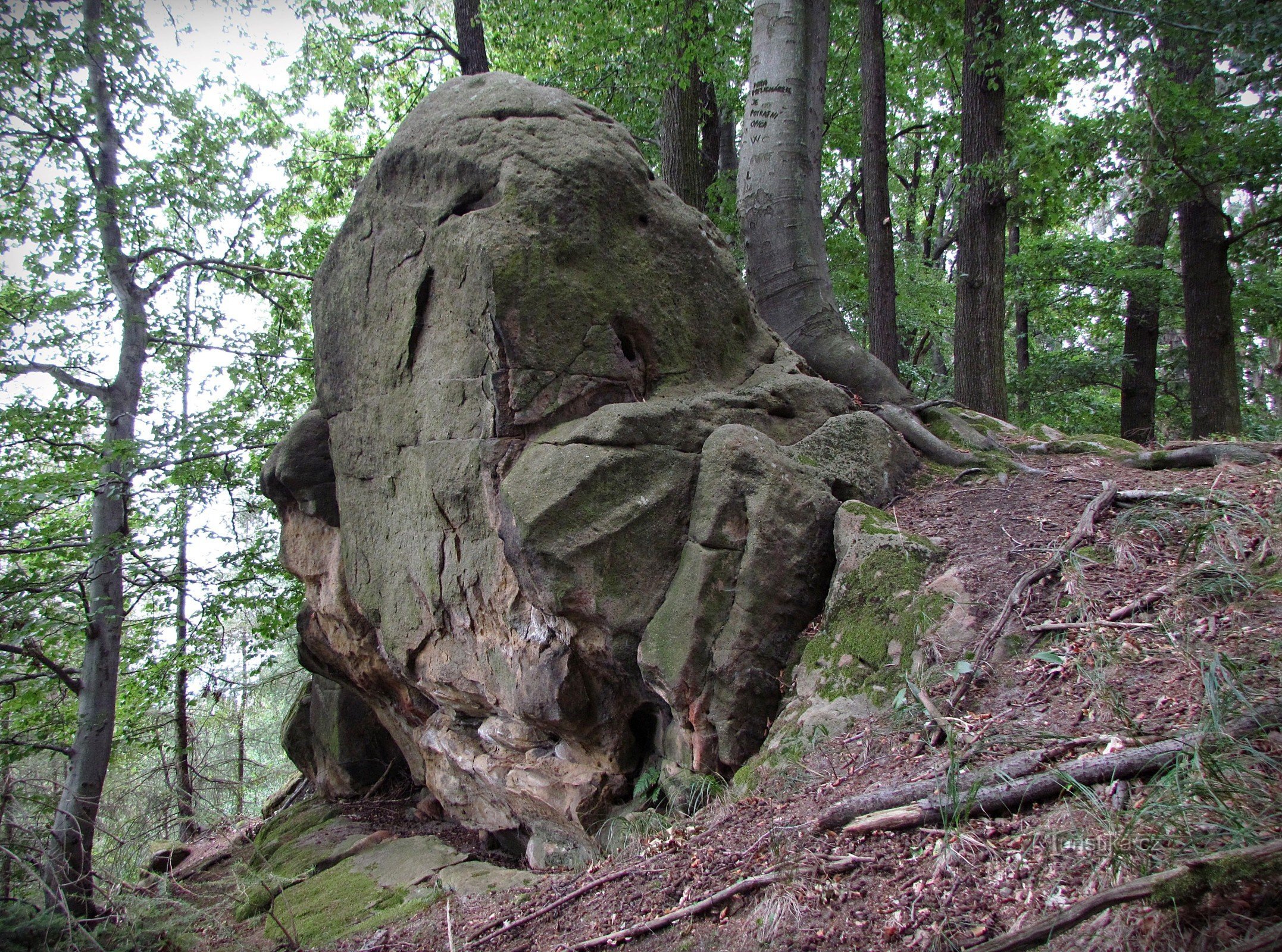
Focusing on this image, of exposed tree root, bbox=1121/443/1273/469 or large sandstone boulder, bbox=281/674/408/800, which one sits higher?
exposed tree root, bbox=1121/443/1273/469

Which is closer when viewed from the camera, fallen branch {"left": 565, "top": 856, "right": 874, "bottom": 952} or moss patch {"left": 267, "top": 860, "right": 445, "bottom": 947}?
fallen branch {"left": 565, "top": 856, "right": 874, "bottom": 952}

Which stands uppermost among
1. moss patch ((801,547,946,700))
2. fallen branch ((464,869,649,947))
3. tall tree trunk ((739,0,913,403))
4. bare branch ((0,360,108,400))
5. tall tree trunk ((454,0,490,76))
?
tall tree trunk ((454,0,490,76))

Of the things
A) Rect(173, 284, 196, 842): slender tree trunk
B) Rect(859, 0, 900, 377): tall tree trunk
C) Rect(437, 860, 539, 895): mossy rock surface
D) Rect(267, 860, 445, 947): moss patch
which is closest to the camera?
Rect(437, 860, 539, 895): mossy rock surface

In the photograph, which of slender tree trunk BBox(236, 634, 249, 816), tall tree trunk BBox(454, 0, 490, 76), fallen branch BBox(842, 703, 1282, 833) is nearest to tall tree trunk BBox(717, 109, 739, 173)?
tall tree trunk BBox(454, 0, 490, 76)

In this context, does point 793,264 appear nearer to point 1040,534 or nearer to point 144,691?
point 1040,534

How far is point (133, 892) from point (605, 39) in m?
11.7

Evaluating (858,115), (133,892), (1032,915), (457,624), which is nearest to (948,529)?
(1032,915)

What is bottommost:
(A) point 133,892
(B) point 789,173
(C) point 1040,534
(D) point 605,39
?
(A) point 133,892

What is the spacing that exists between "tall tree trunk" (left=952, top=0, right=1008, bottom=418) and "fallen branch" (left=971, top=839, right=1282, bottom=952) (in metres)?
7.25

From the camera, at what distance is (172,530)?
8336 millimetres

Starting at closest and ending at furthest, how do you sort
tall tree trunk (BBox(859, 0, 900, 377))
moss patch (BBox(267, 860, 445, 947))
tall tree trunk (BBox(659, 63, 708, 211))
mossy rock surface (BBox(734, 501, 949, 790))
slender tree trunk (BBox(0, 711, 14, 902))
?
mossy rock surface (BBox(734, 501, 949, 790)) → slender tree trunk (BBox(0, 711, 14, 902)) → moss patch (BBox(267, 860, 445, 947)) → tall tree trunk (BBox(659, 63, 708, 211)) → tall tree trunk (BBox(859, 0, 900, 377))

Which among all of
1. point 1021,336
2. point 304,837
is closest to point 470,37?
point 304,837

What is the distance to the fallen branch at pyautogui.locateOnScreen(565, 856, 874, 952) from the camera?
103 inches

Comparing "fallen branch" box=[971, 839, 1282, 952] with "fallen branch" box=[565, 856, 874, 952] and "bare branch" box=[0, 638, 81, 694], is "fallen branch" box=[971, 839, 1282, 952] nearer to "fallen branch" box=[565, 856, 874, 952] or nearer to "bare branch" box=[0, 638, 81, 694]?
"fallen branch" box=[565, 856, 874, 952]
